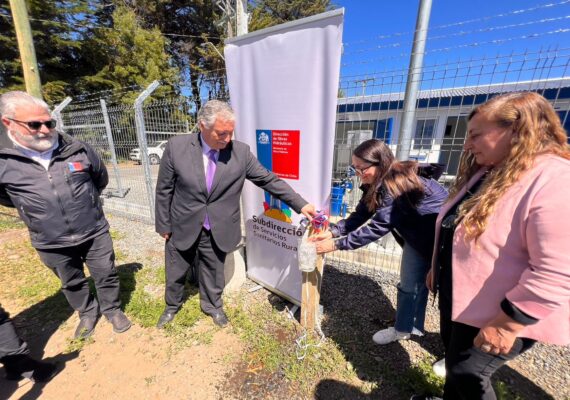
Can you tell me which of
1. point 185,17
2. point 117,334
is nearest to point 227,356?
point 117,334

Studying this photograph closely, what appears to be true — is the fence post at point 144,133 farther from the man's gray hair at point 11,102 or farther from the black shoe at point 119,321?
the black shoe at point 119,321

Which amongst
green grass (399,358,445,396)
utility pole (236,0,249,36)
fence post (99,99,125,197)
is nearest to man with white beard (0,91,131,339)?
green grass (399,358,445,396)

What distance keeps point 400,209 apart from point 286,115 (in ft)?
4.02

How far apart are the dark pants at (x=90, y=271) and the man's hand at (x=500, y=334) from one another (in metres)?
2.80

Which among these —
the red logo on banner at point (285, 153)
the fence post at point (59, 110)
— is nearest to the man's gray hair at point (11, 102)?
the red logo on banner at point (285, 153)

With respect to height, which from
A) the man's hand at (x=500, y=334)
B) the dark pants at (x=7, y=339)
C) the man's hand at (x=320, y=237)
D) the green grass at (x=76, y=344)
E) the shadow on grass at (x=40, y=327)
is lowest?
the shadow on grass at (x=40, y=327)

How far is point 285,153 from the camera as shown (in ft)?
8.03

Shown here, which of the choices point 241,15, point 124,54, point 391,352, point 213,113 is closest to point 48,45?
point 124,54

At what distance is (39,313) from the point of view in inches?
113

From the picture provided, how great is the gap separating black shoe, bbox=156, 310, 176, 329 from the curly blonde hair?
104 inches

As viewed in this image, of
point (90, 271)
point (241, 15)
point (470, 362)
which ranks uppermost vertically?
point (241, 15)

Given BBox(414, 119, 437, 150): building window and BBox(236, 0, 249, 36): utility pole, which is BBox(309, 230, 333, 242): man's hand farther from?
BBox(236, 0, 249, 36): utility pole

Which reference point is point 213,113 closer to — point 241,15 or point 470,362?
point 470,362

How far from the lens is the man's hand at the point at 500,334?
3.34ft
